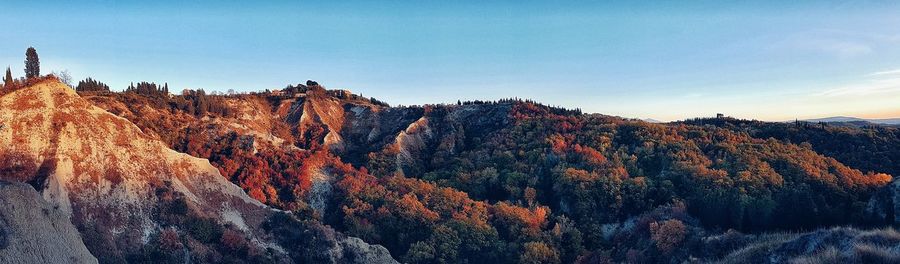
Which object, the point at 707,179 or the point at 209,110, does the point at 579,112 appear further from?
the point at 209,110

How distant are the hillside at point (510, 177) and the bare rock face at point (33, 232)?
80.4 ft

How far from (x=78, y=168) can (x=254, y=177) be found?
20242mm

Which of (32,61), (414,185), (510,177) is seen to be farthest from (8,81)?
(510,177)

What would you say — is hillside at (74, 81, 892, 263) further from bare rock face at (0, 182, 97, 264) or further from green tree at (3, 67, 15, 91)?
bare rock face at (0, 182, 97, 264)

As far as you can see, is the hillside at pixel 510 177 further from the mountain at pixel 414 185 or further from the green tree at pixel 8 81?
the green tree at pixel 8 81

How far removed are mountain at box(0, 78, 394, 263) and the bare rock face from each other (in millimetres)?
3975

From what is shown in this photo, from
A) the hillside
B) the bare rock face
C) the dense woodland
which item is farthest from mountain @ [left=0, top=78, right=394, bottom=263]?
the hillside

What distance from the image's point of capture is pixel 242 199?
54.8 m

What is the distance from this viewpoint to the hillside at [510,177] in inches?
2249

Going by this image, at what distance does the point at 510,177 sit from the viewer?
2913 inches

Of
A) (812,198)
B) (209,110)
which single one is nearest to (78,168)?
(209,110)

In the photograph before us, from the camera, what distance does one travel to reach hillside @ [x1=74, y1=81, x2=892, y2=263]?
187 ft

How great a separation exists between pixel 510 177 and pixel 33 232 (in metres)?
52.5

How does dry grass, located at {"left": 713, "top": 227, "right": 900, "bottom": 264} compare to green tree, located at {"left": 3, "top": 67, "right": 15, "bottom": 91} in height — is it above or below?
below
